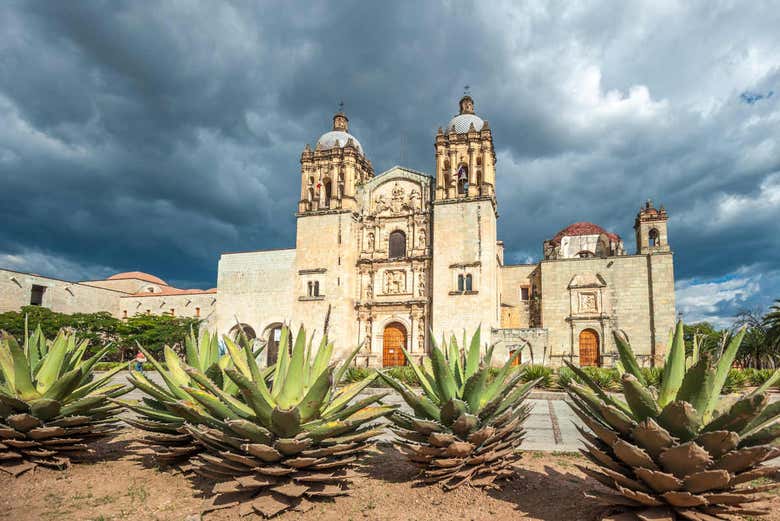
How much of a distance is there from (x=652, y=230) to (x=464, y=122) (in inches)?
433

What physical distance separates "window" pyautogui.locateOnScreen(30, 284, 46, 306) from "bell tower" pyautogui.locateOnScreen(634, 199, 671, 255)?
3453 cm

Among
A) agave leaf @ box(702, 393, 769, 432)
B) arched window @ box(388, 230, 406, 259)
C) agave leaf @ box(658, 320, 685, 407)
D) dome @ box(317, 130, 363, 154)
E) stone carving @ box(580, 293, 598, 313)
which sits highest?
dome @ box(317, 130, 363, 154)

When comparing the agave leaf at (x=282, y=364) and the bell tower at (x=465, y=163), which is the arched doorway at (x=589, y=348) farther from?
the agave leaf at (x=282, y=364)

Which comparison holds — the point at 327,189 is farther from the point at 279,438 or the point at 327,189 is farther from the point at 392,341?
the point at 279,438

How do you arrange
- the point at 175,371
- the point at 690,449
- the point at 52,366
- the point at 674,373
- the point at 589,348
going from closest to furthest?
the point at 690,449, the point at 674,373, the point at 52,366, the point at 175,371, the point at 589,348

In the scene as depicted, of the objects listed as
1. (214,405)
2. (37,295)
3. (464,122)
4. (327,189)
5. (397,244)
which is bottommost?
(214,405)

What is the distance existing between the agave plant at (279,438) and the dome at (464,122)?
2470 centimetres

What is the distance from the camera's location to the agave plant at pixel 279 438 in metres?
2.94

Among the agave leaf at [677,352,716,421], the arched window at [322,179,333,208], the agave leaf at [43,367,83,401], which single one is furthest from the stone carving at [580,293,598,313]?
the agave leaf at [43,367,83,401]

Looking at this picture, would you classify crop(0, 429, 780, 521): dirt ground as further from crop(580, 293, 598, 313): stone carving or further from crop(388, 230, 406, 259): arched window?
crop(580, 293, 598, 313): stone carving

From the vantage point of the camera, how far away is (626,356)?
293cm

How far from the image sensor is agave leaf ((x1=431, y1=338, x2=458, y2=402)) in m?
3.40

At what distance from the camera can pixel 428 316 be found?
976 inches

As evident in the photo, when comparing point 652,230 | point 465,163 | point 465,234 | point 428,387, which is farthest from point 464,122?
point 428,387
